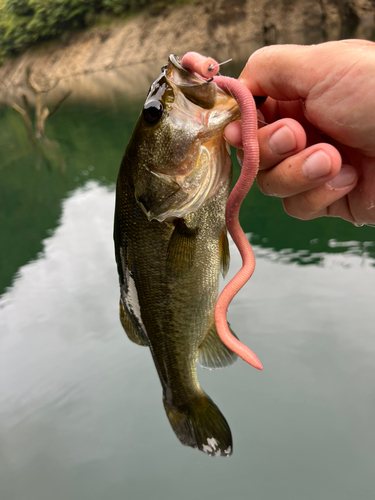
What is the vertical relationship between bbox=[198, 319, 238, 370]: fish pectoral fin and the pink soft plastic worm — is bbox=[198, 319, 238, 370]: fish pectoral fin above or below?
→ below

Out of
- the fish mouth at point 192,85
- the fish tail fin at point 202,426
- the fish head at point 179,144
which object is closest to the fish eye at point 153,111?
the fish head at point 179,144

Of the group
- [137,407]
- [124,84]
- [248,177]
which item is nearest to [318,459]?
[137,407]

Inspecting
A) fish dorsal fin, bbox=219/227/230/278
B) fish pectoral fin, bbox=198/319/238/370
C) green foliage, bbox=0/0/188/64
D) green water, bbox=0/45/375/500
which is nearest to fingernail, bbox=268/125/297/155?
fish dorsal fin, bbox=219/227/230/278

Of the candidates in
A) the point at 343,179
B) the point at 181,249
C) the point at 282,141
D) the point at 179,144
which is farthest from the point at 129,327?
the point at 343,179

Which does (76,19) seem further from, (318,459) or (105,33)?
(318,459)

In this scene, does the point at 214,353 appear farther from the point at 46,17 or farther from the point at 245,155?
the point at 46,17

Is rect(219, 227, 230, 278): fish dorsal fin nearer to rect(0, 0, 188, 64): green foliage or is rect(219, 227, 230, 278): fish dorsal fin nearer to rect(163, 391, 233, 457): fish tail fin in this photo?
rect(163, 391, 233, 457): fish tail fin
